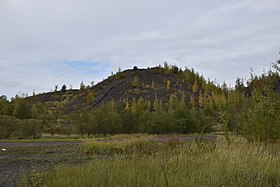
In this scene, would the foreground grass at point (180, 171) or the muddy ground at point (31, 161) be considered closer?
the foreground grass at point (180, 171)

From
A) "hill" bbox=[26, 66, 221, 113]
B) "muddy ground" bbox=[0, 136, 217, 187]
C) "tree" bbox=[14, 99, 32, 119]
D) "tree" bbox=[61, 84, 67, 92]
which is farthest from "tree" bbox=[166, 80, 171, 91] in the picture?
"muddy ground" bbox=[0, 136, 217, 187]

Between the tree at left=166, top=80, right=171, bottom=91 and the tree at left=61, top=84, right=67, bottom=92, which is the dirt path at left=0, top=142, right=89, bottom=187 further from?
the tree at left=61, top=84, right=67, bottom=92

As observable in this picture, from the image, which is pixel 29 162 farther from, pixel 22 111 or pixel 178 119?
pixel 22 111

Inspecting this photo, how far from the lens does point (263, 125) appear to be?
50.4 feet

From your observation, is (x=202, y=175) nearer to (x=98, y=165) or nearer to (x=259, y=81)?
(x=98, y=165)

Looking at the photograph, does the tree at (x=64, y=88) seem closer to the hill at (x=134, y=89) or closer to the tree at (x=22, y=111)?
the hill at (x=134, y=89)

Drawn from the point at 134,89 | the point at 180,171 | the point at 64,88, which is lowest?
the point at 180,171

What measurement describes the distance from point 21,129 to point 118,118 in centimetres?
1480

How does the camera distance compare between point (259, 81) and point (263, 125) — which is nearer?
point (263, 125)

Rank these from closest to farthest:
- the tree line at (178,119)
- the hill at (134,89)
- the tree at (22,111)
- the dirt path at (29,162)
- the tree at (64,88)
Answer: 1. the dirt path at (29,162)
2. the tree line at (178,119)
3. the tree at (22,111)
4. the hill at (134,89)
5. the tree at (64,88)

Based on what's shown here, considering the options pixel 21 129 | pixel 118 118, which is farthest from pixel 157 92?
pixel 21 129

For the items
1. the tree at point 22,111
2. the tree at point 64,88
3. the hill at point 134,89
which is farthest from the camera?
the tree at point 64,88

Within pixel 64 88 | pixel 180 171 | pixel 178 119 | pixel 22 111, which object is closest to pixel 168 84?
pixel 64 88

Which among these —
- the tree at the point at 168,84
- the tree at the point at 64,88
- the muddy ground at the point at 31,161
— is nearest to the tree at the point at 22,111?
the muddy ground at the point at 31,161
